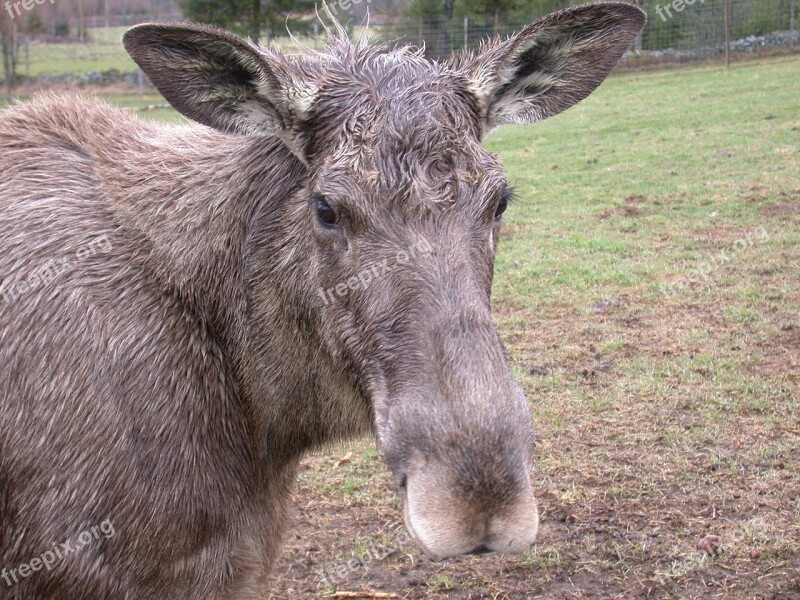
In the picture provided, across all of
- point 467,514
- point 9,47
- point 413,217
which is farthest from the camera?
point 9,47

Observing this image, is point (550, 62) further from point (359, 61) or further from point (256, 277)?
point (256, 277)

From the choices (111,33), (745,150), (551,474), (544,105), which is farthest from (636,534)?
(111,33)

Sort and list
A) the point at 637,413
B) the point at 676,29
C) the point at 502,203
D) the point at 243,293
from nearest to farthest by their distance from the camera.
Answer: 1. the point at 502,203
2. the point at 243,293
3. the point at 637,413
4. the point at 676,29

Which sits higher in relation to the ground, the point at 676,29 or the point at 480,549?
the point at 676,29

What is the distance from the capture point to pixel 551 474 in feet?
18.0

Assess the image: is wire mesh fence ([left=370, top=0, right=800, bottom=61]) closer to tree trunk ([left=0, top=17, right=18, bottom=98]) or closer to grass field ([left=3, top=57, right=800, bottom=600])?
tree trunk ([left=0, top=17, right=18, bottom=98])

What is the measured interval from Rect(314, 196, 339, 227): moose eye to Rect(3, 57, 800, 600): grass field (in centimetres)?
193

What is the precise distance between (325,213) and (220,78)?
73cm

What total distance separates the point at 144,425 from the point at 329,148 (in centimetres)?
126

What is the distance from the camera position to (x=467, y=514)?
2.28 m

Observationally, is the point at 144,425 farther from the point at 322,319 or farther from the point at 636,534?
the point at 636,534

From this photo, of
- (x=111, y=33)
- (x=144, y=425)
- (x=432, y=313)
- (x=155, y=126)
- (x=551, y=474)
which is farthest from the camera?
(x=111, y=33)

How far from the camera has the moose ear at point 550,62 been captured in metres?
3.20

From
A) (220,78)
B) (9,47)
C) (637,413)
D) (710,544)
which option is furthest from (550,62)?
(9,47)
